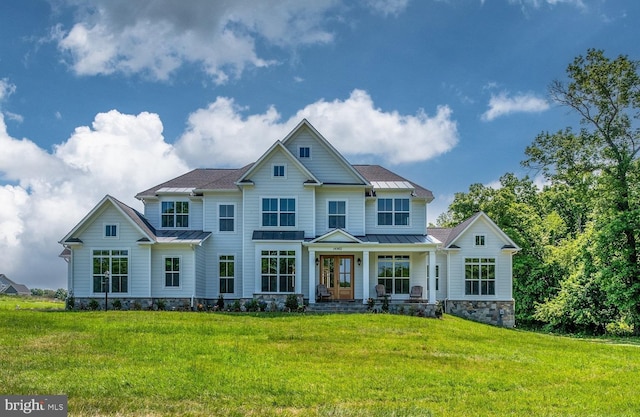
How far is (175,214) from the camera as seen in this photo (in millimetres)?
30562

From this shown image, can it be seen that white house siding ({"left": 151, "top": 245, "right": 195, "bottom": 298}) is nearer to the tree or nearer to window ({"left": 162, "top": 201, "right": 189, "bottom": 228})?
window ({"left": 162, "top": 201, "right": 189, "bottom": 228})

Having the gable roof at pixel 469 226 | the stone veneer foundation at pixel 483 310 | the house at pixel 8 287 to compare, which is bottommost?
the house at pixel 8 287

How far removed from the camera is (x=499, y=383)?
12.3 meters

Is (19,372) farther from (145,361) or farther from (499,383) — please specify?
(499,383)

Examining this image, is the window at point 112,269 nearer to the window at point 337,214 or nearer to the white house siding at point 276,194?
the white house siding at point 276,194

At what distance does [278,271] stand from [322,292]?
230 centimetres

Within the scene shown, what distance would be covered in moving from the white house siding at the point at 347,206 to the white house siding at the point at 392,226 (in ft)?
3.22

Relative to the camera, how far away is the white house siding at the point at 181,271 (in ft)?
93.4

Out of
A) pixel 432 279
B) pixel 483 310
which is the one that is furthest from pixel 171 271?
pixel 483 310

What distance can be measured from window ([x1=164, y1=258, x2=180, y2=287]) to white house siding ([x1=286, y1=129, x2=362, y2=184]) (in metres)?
7.90

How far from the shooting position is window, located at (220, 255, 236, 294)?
1171 inches

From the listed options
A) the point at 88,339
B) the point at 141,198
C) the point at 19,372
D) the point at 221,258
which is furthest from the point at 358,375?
the point at 141,198

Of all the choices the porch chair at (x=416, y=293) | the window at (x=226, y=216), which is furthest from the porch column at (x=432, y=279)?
the window at (x=226, y=216)

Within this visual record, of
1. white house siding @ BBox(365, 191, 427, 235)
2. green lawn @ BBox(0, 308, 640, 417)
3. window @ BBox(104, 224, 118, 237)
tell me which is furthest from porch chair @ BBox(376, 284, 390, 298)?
window @ BBox(104, 224, 118, 237)
